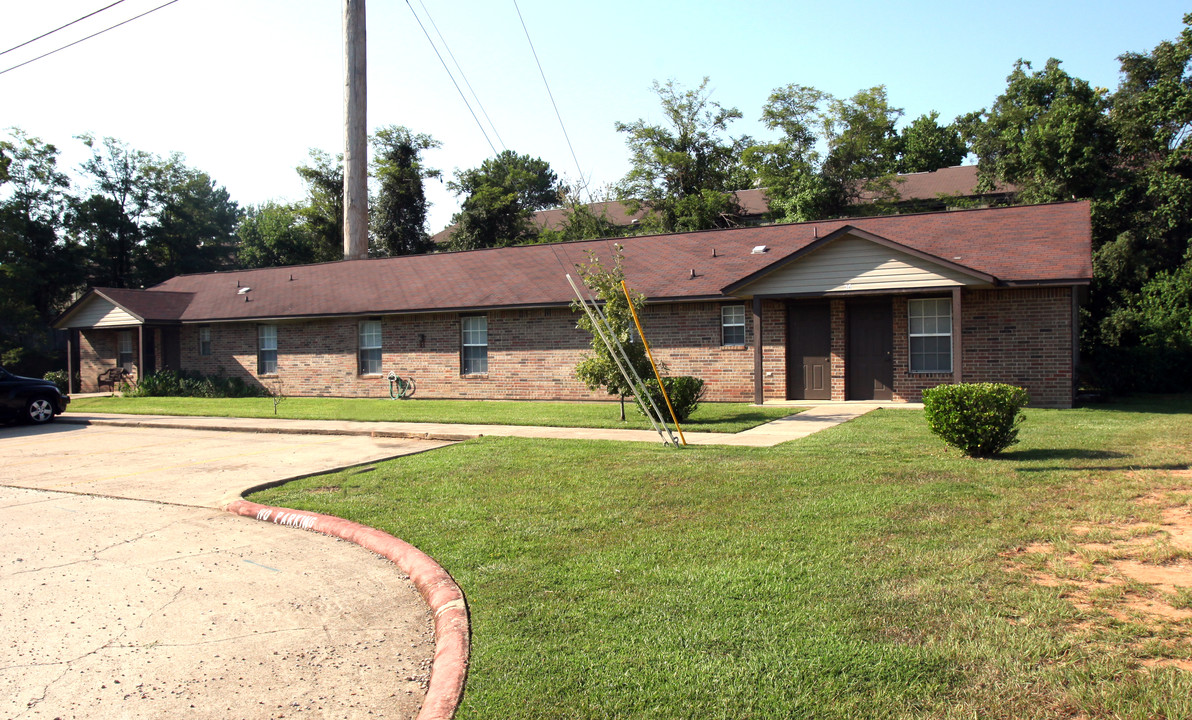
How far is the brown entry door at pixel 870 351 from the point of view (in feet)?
62.8

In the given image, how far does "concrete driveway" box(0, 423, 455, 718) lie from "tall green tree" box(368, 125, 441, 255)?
131ft

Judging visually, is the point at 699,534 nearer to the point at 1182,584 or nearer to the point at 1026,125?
the point at 1182,584

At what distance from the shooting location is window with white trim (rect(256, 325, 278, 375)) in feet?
92.0

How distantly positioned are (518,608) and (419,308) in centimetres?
2017

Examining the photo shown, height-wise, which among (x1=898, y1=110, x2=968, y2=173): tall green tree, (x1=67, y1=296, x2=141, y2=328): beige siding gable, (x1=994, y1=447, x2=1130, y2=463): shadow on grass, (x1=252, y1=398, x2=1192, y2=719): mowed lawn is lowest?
(x1=252, y1=398, x2=1192, y2=719): mowed lawn

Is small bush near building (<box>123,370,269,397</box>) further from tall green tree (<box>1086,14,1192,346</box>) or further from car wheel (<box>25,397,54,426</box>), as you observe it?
tall green tree (<box>1086,14,1192,346</box>)

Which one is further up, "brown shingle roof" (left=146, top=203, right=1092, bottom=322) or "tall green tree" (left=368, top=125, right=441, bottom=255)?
"tall green tree" (left=368, top=125, right=441, bottom=255)

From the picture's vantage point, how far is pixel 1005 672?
384cm

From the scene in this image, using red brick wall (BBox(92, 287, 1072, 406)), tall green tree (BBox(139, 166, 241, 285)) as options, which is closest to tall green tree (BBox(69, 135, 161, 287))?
tall green tree (BBox(139, 166, 241, 285))

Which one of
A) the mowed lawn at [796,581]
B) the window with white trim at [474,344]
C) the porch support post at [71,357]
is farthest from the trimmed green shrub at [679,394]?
the porch support post at [71,357]

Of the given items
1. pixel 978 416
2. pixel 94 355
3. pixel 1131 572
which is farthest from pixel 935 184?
pixel 1131 572

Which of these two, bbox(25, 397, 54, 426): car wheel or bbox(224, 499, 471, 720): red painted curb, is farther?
bbox(25, 397, 54, 426): car wheel

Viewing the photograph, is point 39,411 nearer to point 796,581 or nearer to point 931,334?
point 796,581

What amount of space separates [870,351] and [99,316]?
2753 cm
